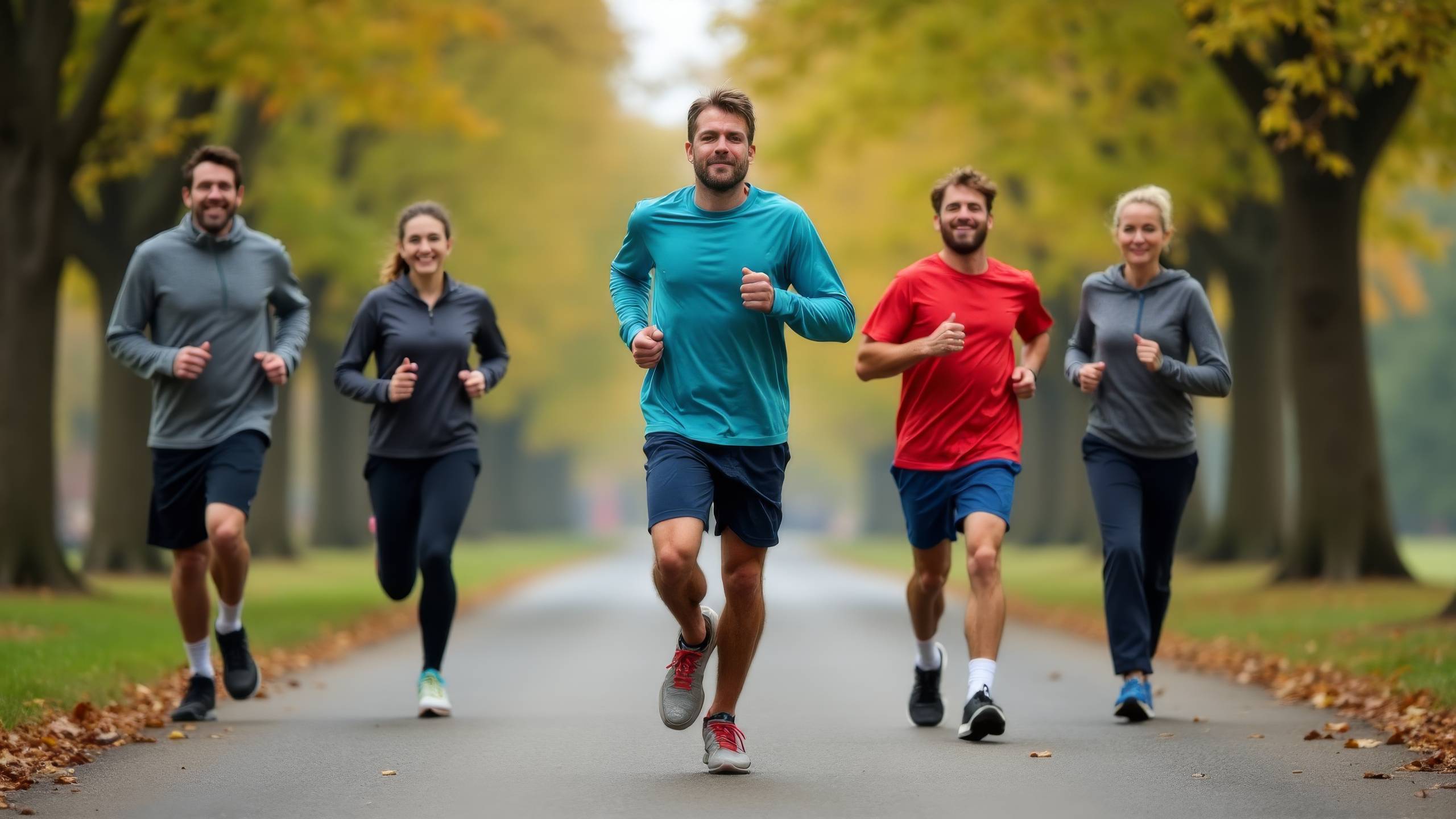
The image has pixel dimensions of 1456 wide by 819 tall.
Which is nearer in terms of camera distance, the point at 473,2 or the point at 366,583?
the point at 366,583

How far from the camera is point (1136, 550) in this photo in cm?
893

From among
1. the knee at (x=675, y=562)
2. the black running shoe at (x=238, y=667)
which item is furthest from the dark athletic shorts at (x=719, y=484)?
the black running shoe at (x=238, y=667)

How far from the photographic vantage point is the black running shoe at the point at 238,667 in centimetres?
913

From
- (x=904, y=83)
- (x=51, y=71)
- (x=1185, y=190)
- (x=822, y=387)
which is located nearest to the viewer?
(x=51, y=71)

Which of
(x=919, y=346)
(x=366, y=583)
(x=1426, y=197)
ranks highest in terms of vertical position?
(x=1426, y=197)

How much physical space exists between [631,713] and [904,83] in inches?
606

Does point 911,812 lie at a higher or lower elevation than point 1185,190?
lower

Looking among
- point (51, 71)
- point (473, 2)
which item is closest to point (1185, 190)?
point (473, 2)

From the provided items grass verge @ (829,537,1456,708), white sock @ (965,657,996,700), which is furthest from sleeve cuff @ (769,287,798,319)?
grass verge @ (829,537,1456,708)

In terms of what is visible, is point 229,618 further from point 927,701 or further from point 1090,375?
point 1090,375

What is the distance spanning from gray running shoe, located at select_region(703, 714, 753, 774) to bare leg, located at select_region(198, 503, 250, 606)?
2556 mm

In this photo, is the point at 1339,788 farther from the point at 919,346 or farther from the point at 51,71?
the point at 51,71

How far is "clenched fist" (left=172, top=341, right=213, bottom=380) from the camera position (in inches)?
342

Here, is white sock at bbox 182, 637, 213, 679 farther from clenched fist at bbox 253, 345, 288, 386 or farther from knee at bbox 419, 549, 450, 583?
clenched fist at bbox 253, 345, 288, 386
